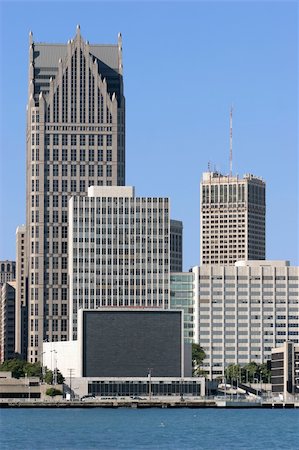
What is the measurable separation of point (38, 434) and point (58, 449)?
32010mm

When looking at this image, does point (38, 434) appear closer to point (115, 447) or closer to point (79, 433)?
point (79, 433)

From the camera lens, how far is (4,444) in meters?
173

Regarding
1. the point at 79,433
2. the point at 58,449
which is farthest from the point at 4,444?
the point at 79,433

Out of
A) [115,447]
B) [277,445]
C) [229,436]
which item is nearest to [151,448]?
[115,447]

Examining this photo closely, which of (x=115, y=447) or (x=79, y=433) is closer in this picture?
(x=115, y=447)

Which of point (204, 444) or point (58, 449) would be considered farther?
point (204, 444)

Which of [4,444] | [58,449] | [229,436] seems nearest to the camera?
[58,449]

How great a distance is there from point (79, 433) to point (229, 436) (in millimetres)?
18757

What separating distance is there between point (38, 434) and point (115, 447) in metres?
27.6

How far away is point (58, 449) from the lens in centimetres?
16238

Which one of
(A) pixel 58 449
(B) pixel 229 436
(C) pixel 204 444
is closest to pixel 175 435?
(B) pixel 229 436

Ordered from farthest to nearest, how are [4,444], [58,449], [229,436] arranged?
[229,436], [4,444], [58,449]

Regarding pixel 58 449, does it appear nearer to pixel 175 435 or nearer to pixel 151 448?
pixel 151 448

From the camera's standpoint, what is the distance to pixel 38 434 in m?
194
